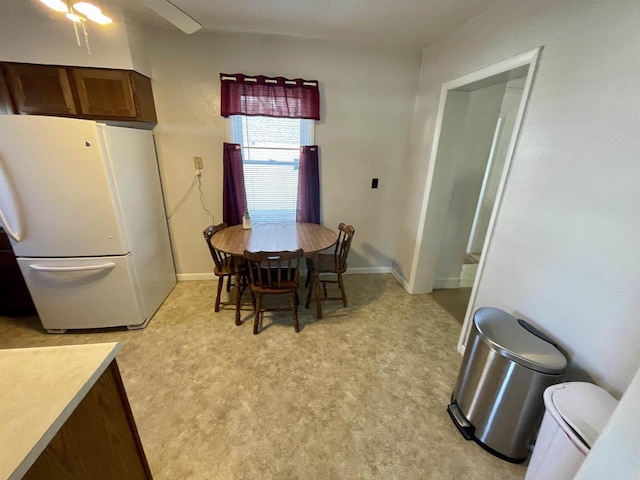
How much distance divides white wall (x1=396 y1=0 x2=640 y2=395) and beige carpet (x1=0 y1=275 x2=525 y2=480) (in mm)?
809

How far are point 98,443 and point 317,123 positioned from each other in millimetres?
2858

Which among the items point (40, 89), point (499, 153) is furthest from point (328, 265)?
point (499, 153)

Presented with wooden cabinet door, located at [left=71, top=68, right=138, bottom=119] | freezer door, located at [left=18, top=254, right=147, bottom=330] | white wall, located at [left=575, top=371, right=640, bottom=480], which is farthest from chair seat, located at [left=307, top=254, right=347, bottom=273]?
wooden cabinet door, located at [left=71, top=68, right=138, bottom=119]

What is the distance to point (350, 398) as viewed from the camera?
5.82 ft

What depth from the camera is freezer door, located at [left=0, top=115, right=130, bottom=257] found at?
5.84ft

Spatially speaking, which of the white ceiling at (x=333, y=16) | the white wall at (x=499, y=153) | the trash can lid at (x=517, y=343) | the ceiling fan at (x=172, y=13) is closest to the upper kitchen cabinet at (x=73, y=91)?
the white ceiling at (x=333, y=16)

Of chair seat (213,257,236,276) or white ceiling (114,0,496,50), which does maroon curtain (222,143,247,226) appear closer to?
chair seat (213,257,236,276)

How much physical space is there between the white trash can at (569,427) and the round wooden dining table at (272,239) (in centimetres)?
166

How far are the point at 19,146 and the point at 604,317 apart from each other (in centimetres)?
345

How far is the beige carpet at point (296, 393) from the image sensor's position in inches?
55.6

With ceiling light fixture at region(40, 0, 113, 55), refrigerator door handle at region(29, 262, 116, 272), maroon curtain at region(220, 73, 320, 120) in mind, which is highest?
ceiling light fixture at region(40, 0, 113, 55)

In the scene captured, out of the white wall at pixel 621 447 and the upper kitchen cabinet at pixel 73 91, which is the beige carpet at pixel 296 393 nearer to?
the white wall at pixel 621 447

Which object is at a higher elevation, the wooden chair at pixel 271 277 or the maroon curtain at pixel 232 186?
the maroon curtain at pixel 232 186

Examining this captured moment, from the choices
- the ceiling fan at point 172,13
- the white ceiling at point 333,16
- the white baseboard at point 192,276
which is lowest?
the white baseboard at point 192,276
